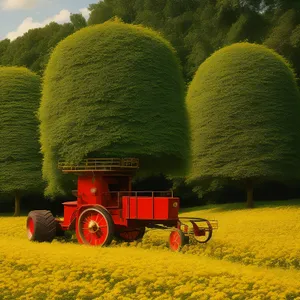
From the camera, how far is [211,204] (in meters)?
32.2

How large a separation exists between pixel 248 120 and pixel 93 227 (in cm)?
1454

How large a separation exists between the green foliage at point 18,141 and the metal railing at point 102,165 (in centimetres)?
1188

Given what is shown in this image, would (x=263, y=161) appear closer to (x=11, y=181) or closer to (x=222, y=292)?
(x=11, y=181)

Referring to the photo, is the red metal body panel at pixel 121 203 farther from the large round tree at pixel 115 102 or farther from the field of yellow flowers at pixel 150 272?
the large round tree at pixel 115 102

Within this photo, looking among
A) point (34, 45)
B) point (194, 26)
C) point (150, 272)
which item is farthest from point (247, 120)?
point (34, 45)

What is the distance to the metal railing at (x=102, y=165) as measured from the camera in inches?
523

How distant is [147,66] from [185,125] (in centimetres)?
202

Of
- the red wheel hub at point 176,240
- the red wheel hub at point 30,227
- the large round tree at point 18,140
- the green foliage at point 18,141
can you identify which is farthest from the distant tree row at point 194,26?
the red wheel hub at point 176,240

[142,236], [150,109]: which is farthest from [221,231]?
[150,109]

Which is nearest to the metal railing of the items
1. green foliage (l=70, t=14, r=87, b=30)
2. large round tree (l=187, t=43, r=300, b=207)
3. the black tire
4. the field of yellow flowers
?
the black tire

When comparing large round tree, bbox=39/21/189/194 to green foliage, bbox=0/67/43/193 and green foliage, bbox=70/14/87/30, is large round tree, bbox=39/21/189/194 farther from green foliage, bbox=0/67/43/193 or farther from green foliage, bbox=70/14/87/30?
green foliage, bbox=70/14/87/30

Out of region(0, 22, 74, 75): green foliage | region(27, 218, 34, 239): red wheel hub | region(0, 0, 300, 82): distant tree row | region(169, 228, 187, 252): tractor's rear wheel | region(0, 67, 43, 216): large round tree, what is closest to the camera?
region(169, 228, 187, 252): tractor's rear wheel

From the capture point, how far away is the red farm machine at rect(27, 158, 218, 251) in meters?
11.9

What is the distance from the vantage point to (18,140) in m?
26.2
